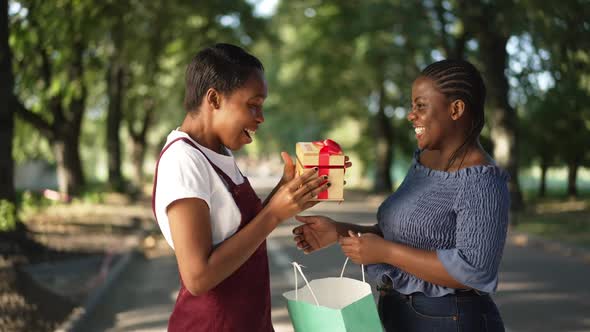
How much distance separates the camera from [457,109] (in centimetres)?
238

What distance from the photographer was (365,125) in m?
36.3

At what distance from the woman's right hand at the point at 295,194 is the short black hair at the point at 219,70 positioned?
1.21 feet

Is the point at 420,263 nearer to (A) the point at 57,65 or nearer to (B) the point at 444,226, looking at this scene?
(B) the point at 444,226

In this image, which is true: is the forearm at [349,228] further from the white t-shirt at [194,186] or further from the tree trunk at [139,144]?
the tree trunk at [139,144]

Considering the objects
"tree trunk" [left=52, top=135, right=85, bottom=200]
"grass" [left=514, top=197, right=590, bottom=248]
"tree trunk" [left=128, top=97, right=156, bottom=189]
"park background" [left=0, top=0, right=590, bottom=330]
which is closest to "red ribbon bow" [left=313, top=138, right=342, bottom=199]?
"park background" [left=0, top=0, right=590, bottom=330]

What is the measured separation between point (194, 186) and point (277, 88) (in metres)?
33.3

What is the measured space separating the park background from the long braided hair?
0.81 m

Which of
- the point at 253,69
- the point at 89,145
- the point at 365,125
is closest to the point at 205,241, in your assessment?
the point at 253,69

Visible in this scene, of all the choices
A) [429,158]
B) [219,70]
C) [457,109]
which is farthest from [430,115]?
[219,70]

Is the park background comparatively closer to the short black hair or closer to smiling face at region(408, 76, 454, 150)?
smiling face at region(408, 76, 454, 150)

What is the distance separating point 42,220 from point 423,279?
15.3 meters

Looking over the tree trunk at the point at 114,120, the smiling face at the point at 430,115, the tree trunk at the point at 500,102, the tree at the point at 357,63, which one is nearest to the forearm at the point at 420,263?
the smiling face at the point at 430,115

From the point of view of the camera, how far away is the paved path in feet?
23.7

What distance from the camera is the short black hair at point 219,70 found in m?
2.14
